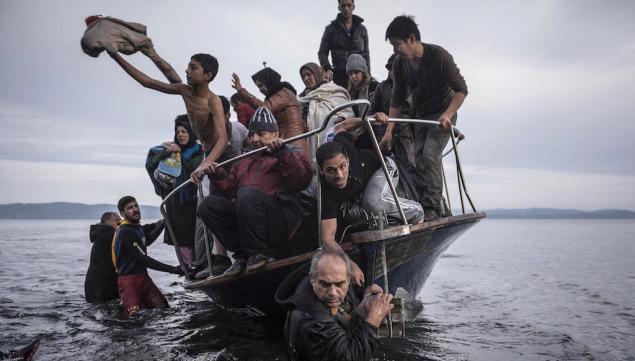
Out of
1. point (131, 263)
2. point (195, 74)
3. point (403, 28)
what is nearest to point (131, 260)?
point (131, 263)

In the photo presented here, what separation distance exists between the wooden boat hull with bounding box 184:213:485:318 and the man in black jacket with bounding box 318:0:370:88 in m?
3.83

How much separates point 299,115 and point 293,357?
10.5 feet

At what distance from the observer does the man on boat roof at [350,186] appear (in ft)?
12.1

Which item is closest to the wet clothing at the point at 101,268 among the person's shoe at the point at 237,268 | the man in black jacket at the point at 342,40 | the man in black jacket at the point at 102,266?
the man in black jacket at the point at 102,266

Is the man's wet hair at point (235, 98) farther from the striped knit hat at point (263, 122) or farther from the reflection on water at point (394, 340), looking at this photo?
the reflection on water at point (394, 340)

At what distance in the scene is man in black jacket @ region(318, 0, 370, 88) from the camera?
8075 mm

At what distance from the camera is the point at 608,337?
7242 millimetres

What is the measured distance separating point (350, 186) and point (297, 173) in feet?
1.49

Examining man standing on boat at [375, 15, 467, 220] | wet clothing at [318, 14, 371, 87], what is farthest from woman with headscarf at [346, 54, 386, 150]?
wet clothing at [318, 14, 371, 87]

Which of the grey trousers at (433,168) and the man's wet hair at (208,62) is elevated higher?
the man's wet hair at (208,62)

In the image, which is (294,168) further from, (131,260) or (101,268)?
(101,268)

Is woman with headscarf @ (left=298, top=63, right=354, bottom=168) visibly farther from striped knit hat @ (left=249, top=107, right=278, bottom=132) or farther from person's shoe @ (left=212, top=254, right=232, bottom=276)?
person's shoe @ (left=212, top=254, right=232, bottom=276)

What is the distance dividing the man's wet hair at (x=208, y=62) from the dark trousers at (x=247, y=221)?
1377 mm

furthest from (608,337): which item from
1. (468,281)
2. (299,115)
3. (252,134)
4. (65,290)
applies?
(65,290)
